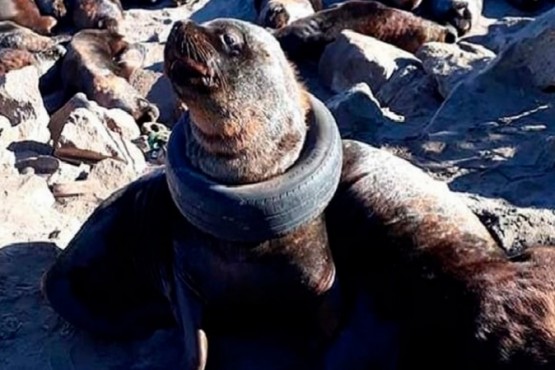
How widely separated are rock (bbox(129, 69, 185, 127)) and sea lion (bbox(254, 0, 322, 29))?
148cm

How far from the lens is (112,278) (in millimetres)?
5930

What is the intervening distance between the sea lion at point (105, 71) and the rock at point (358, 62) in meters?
1.58

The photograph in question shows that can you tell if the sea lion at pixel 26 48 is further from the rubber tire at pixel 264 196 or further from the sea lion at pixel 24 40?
the rubber tire at pixel 264 196

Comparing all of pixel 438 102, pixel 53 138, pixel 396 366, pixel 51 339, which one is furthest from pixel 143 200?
pixel 438 102

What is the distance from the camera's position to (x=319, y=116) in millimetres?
5191

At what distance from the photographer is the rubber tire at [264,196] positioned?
16.1 ft

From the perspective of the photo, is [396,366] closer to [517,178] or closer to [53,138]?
[517,178]

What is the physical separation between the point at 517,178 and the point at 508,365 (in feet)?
7.05

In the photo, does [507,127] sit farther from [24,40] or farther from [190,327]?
[24,40]

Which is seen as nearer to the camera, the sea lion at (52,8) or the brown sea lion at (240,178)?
the brown sea lion at (240,178)

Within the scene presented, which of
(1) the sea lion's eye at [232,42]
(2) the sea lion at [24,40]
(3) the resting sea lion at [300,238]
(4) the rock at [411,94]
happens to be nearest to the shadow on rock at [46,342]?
(3) the resting sea lion at [300,238]

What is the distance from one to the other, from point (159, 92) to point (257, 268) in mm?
5769

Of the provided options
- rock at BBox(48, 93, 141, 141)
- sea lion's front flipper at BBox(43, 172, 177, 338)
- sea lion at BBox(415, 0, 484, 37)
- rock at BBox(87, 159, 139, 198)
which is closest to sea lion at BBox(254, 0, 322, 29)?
sea lion at BBox(415, 0, 484, 37)

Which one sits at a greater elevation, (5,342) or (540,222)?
(540,222)
